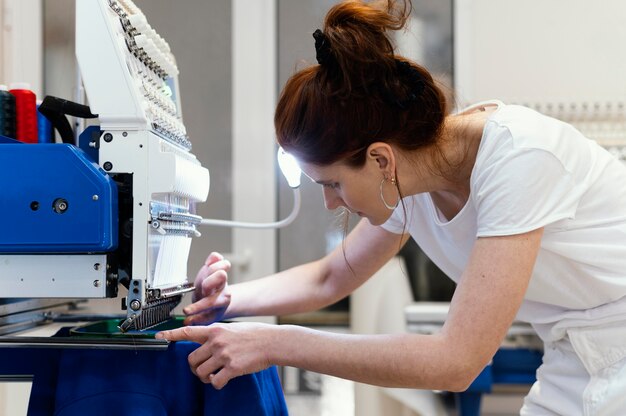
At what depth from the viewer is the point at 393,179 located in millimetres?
1143

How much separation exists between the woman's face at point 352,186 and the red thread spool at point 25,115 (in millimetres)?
469

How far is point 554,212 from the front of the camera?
1001 millimetres

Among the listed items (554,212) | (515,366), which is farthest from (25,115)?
(515,366)

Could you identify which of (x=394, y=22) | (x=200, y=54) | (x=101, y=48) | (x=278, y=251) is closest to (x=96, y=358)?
(x=101, y=48)

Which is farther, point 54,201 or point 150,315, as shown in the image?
point 150,315

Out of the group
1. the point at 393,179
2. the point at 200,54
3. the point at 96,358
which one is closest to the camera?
the point at 96,358

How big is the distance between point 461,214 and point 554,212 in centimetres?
19

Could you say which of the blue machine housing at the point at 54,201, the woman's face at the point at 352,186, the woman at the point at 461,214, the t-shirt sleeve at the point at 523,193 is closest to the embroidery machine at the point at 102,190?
the blue machine housing at the point at 54,201

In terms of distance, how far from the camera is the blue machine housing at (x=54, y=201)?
3.16 ft

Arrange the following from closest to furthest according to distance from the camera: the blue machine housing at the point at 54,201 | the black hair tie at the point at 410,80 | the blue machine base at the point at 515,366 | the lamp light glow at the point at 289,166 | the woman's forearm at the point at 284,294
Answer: the blue machine housing at the point at 54,201 → the black hair tie at the point at 410,80 → the lamp light glow at the point at 289,166 → the woman's forearm at the point at 284,294 → the blue machine base at the point at 515,366

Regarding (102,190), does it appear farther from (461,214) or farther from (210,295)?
(461,214)

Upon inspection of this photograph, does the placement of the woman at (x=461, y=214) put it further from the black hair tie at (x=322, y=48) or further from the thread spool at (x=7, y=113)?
the thread spool at (x=7, y=113)

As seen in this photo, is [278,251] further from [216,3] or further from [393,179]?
[393,179]

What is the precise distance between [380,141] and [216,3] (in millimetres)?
1919
